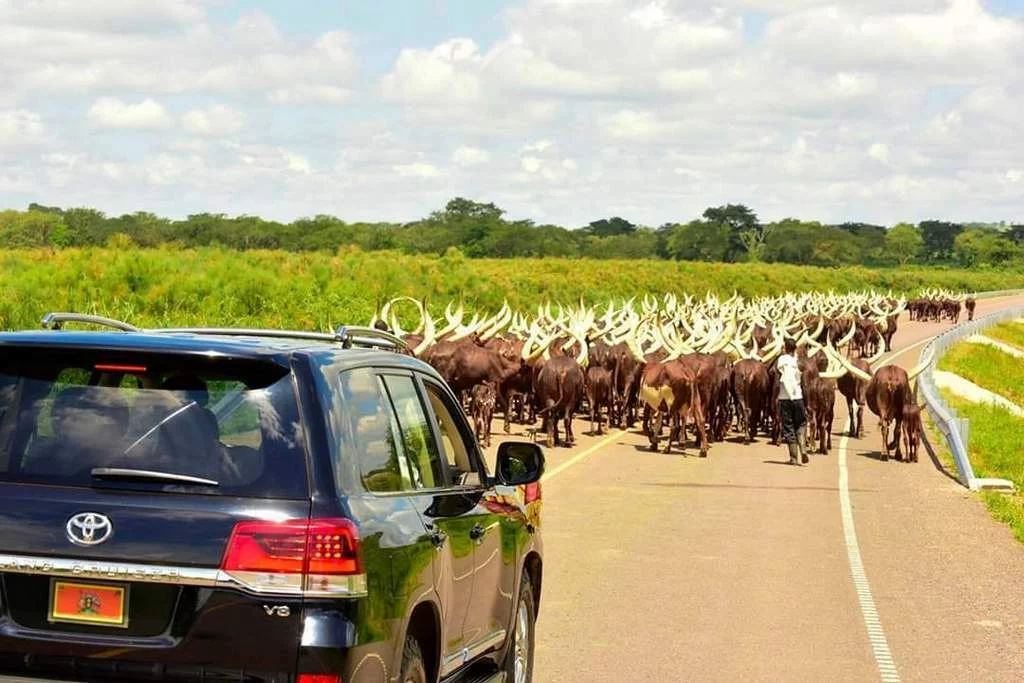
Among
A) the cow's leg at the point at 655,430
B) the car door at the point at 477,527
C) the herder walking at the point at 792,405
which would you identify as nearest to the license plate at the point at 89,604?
the car door at the point at 477,527

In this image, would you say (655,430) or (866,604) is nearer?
(866,604)

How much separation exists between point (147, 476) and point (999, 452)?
2687 cm

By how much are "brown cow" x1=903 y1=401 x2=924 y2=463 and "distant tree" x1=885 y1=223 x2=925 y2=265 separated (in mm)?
164137

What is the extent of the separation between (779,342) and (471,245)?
90.0 metres

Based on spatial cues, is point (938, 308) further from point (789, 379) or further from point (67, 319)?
point (67, 319)

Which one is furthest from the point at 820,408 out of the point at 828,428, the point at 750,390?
the point at 750,390

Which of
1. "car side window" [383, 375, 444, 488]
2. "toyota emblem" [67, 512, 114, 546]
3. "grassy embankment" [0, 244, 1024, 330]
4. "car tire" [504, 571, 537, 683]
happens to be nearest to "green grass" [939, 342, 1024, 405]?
"grassy embankment" [0, 244, 1024, 330]

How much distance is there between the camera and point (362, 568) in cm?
535

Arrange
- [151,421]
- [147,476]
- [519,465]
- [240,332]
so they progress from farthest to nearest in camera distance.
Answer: [519,465] < [240,332] < [151,421] < [147,476]

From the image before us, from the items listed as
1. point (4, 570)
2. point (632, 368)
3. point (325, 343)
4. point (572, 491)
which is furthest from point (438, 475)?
point (632, 368)

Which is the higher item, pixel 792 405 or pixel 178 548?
pixel 178 548

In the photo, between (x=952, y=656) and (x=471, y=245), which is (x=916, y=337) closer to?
(x=471, y=245)

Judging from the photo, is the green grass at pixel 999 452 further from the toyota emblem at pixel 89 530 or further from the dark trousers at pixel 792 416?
the toyota emblem at pixel 89 530

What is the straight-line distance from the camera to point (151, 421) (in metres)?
5.55
